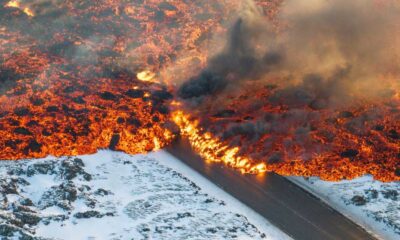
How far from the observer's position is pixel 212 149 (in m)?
52.9

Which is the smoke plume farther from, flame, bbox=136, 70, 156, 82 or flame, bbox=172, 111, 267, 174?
flame, bbox=172, 111, 267, 174

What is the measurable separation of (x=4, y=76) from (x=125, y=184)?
24556 mm

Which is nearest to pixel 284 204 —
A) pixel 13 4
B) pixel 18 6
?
pixel 18 6

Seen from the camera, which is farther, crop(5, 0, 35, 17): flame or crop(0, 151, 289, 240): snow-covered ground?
crop(5, 0, 35, 17): flame

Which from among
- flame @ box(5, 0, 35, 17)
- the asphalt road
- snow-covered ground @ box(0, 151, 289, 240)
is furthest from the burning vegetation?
snow-covered ground @ box(0, 151, 289, 240)

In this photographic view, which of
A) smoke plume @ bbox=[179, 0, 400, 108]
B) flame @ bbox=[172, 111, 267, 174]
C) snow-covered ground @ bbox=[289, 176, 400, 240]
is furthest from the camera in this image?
smoke plume @ bbox=[179, 0, 400, 108]

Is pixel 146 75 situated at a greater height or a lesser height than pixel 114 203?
greater

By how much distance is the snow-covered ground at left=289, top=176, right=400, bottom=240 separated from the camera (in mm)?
44250

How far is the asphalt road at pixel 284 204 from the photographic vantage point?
142 feet

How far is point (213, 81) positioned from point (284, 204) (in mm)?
22164

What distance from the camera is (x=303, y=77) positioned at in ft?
212

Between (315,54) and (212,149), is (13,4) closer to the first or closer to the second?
(212,149)

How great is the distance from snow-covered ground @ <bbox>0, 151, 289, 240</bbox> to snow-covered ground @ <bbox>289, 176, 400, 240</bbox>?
7.56 meters

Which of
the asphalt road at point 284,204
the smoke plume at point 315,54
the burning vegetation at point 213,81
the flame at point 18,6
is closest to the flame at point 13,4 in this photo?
the flame at point 18,6
